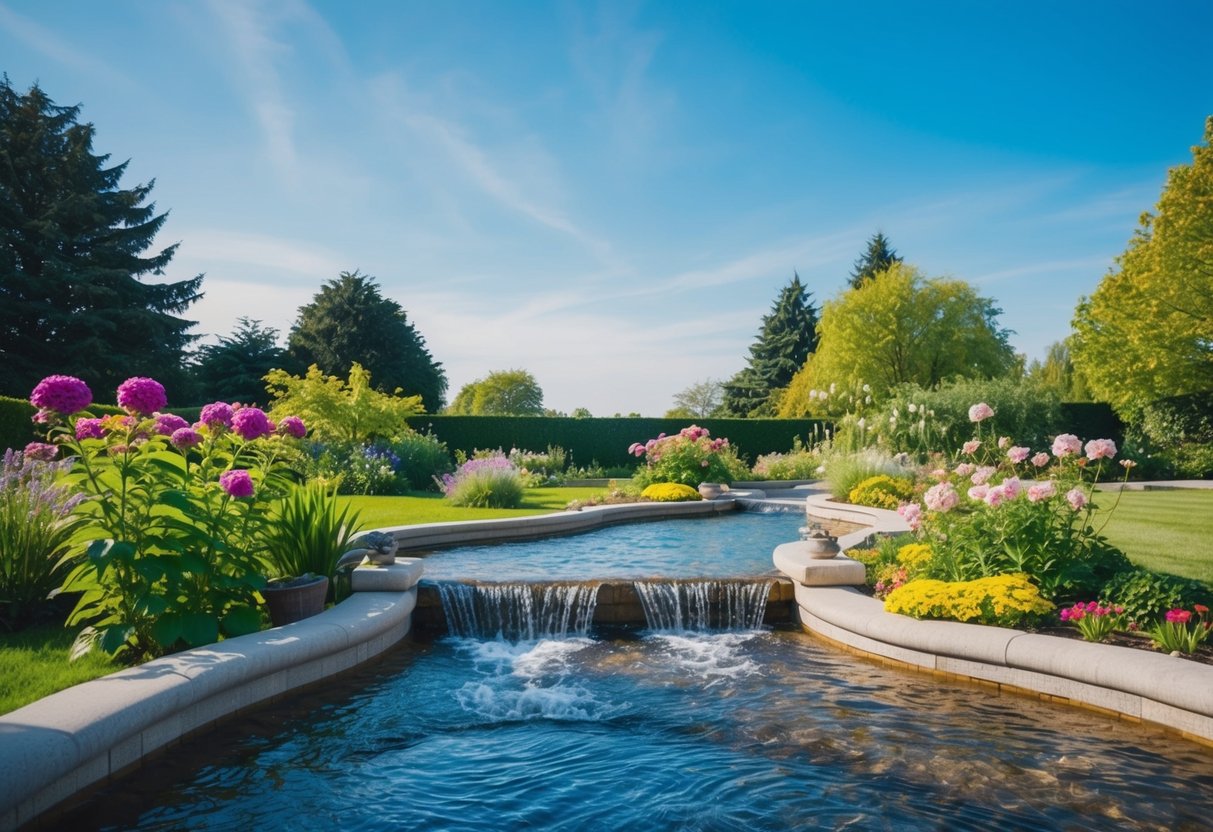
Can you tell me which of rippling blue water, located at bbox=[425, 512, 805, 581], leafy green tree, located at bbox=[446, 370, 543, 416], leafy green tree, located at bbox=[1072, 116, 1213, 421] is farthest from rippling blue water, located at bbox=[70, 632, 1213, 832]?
leafy green tree, located at bbox=[446, 370, 543, 416]

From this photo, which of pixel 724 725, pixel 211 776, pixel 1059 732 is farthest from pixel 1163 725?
pixel 211 776

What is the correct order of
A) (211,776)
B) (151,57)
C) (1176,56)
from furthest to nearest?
1. (1176,56)
2. (151,57)
3. (211,776)

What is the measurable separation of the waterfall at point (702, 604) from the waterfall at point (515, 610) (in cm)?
55

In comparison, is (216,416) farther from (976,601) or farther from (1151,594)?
(1151,594)

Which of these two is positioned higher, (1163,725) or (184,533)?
(184,533)

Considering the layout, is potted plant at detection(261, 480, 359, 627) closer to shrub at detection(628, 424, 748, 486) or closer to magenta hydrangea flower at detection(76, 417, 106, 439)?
magenta hydrangea flower at detection(76, 417, 106, 439)

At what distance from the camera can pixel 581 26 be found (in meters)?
9.59

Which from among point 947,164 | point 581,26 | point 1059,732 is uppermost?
point 581,26

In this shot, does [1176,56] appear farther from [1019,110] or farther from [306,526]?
[306,526]

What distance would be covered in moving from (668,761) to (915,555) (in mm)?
3744

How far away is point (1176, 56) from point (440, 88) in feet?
35.4

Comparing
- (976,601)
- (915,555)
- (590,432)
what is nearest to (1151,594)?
(976,601)

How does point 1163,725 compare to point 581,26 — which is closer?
point 1163,725

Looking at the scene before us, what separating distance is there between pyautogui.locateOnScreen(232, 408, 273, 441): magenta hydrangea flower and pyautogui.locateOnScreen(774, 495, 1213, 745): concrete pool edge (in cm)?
461
